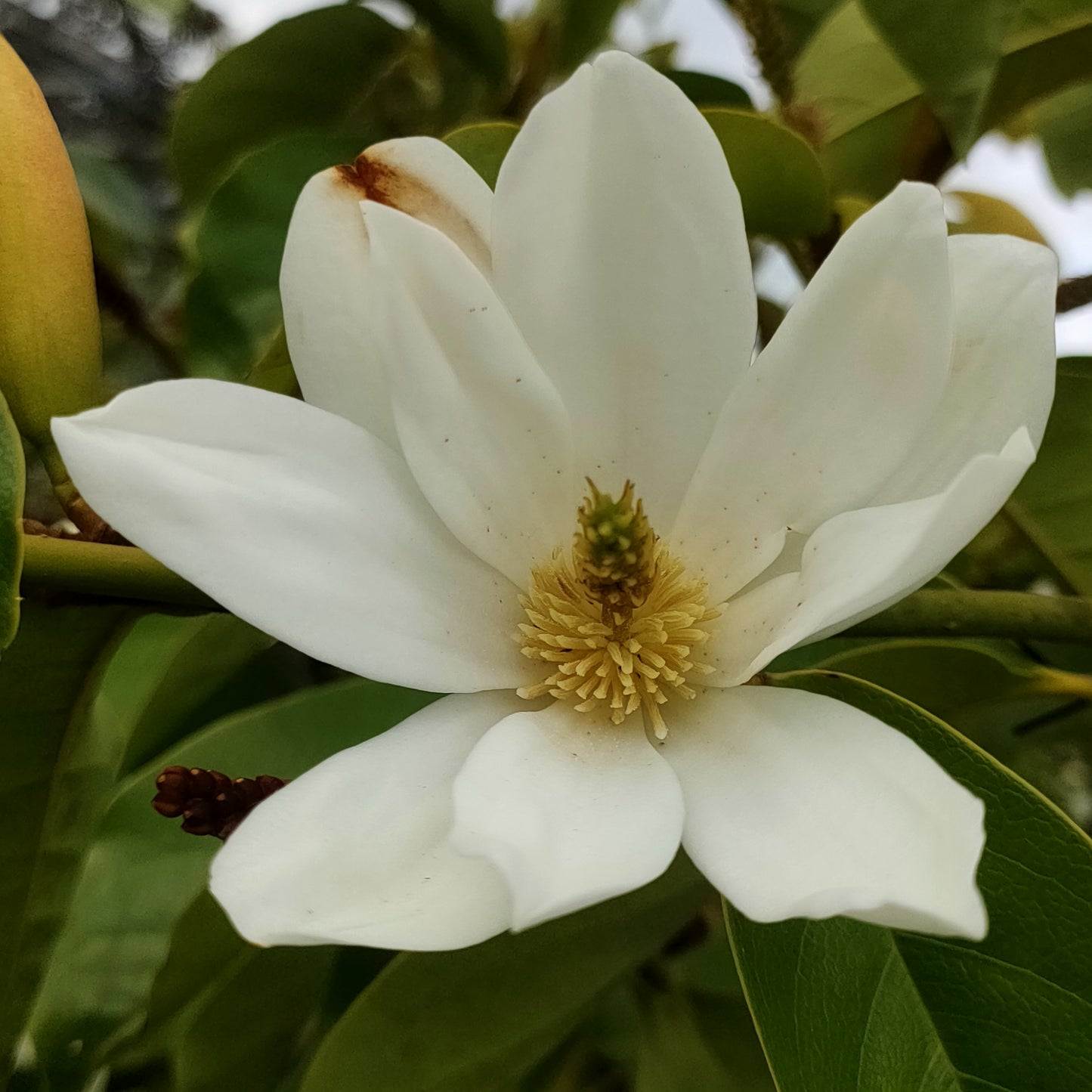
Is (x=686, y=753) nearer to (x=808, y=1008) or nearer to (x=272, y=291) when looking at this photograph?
(x=808, y=1008)

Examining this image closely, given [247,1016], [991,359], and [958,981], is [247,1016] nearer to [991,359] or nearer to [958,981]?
[958,981]

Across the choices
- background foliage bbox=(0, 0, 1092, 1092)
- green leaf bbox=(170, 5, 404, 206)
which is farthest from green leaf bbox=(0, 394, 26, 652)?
green leaf bbox=(170, 5, 404, 206)

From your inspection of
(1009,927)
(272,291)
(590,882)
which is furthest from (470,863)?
(272,291)

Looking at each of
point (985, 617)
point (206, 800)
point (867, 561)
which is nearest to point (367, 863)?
point (206, 800)

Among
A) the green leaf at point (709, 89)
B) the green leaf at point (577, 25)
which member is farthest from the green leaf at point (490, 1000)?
the green leaf at point (577, 25)

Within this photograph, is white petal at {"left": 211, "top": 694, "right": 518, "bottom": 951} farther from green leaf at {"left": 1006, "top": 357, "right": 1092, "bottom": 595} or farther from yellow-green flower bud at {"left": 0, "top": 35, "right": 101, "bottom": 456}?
green leaf at {"left": 1006, "top": 357, "right": 1092, "bottom": 595}

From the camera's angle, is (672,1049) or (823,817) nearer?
(823,817)

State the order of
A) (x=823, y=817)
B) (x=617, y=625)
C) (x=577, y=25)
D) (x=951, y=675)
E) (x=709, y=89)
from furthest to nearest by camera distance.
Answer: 1. (x=577, y=25)
2. (x=709, y=89)
3. (x=951, y=675)
4. (x=617, y=625)
5. (x=823, y=817)
